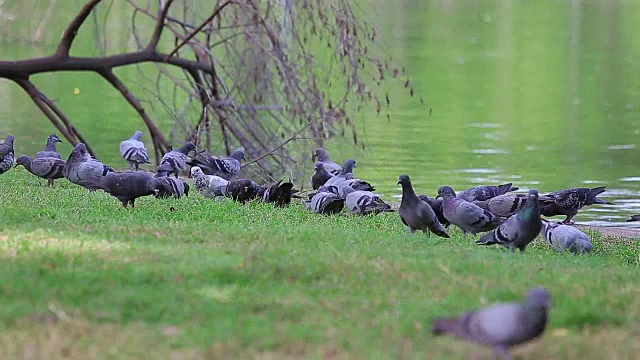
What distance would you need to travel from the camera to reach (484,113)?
26141 millimetres

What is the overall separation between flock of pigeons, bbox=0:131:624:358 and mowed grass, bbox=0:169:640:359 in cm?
69

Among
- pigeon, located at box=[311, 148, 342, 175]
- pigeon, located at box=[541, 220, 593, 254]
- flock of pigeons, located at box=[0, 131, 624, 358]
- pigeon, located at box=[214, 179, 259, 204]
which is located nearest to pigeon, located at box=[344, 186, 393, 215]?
flock of pigeons, located at box=[0, 131, 624, 358]

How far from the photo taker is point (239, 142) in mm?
16297

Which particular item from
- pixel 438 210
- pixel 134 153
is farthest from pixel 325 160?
pixel 438 210

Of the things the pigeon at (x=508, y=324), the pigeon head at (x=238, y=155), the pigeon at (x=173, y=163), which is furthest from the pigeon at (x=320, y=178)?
the pigeon at (x=508, y=324)

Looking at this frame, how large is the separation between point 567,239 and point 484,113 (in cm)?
1598

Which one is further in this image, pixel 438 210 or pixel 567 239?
pixel 438 210

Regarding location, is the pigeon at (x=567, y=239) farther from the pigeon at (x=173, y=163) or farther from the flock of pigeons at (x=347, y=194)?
the pigeon at (x=173, y=163)

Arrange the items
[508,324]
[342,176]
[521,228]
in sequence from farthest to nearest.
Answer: [342,176] < [521,228] < [508,324]

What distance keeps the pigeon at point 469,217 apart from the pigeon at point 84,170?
3728 millimetres

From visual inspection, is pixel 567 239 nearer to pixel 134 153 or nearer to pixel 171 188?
pixel 171 188

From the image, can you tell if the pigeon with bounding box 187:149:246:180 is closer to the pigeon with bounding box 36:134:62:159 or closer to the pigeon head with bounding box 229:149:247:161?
the pigeon head with bounding box 229:149:247:161

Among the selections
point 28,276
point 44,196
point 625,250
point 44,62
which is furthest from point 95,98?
point 28,276

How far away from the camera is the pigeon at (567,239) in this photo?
1030 cm
